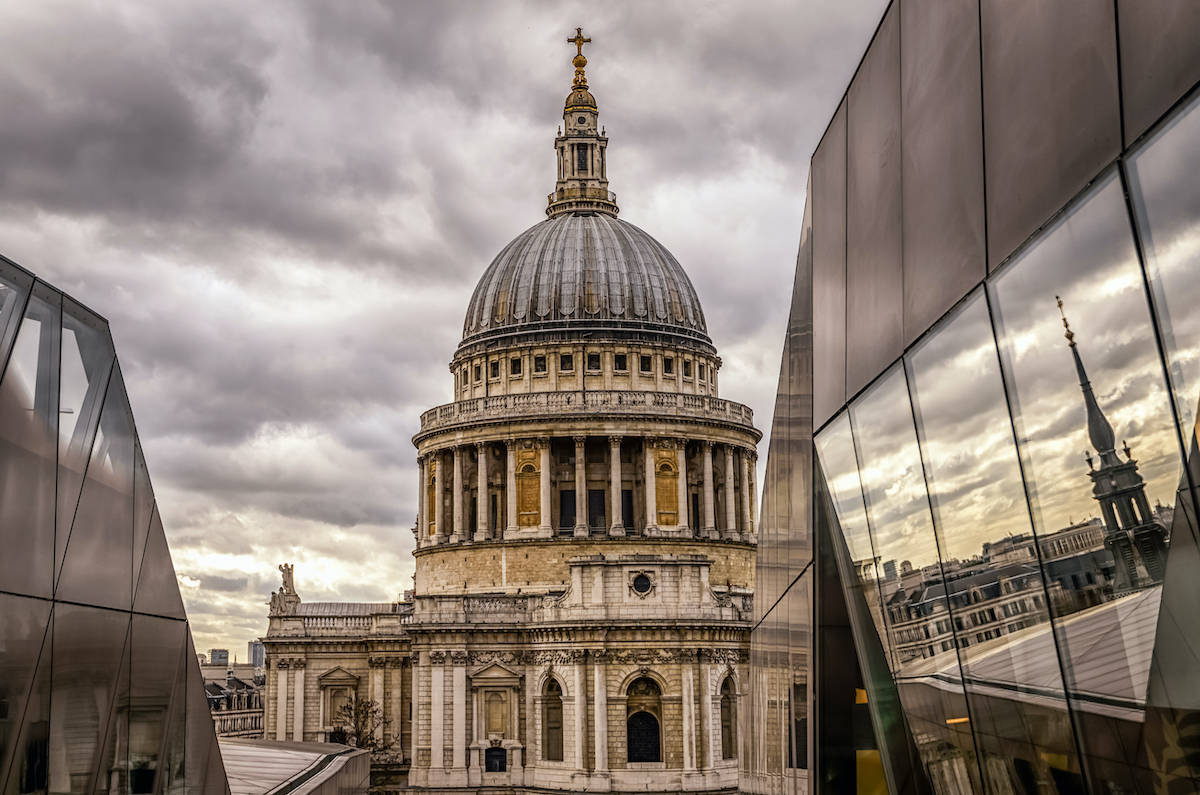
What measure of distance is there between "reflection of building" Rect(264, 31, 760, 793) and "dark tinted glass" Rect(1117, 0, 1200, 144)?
57.8m

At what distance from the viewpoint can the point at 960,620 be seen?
12.1m

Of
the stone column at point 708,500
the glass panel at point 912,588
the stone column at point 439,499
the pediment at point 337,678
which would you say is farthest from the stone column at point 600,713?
the glass panel at point 912,588

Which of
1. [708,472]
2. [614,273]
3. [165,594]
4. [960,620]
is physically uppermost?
[614,273]

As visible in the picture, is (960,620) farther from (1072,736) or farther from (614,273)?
(614,273)

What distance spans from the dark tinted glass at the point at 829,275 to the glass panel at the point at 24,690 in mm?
9829

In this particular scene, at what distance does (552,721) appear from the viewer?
66.0 metres

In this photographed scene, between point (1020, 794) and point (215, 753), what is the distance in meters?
15.9

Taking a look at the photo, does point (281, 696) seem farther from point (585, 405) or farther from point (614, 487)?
point (585, 405)

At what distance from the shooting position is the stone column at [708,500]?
78.7 metres

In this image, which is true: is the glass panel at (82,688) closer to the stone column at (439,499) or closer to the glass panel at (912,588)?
the glass panel at (912,588)

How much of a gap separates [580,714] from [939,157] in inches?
2178

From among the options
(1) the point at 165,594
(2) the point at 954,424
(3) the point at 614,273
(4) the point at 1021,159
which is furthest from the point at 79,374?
(3) the point at 614,273

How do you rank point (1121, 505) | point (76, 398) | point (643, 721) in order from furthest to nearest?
1. point (643, 721)
2. point (76, 398)
3. point (1121, 505)

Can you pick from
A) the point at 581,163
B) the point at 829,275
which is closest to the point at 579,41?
the point at 581,163
